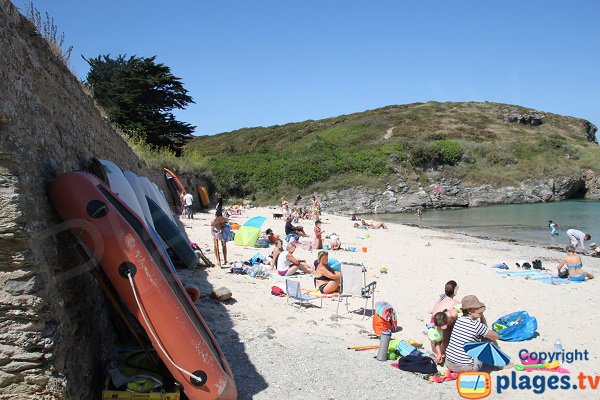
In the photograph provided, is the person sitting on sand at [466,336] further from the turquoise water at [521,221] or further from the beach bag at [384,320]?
the turquoise water at [521,221]

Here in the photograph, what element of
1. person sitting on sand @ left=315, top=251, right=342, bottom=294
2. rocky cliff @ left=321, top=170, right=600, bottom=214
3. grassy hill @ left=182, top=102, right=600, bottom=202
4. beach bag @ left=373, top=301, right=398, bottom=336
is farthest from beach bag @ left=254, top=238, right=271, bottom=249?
rocky cliff @ left=321, top=170, right=600, bottom=214

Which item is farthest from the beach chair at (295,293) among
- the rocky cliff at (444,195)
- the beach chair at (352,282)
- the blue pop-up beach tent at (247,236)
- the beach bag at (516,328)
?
the rocky cliff at (444,195)

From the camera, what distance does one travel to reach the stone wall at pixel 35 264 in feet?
10.9

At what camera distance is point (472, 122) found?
2206 inches

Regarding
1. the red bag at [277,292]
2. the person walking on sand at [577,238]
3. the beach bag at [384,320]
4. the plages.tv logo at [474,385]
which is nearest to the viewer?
the plages.tv logo at [474,385]

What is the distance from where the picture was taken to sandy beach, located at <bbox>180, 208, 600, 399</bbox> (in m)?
4.96

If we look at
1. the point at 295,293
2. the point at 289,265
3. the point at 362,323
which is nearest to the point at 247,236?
the point at 289,265

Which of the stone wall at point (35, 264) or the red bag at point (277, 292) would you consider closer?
the stone wall at point (35, 264)

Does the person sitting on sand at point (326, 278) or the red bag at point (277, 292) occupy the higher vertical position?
the person sitting on sand at point (326, 278)

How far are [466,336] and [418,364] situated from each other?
654 mm

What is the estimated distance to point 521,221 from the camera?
27.1 meters

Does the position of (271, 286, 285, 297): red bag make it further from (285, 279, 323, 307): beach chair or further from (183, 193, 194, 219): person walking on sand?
(183, 193, 194, 219): person walking on sand

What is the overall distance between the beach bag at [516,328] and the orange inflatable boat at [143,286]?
4359mm

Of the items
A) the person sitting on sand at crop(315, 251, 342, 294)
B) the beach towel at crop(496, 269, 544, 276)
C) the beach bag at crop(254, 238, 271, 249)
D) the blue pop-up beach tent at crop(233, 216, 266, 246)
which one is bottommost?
the beach towel at crop(496, 269, 544, 276)
